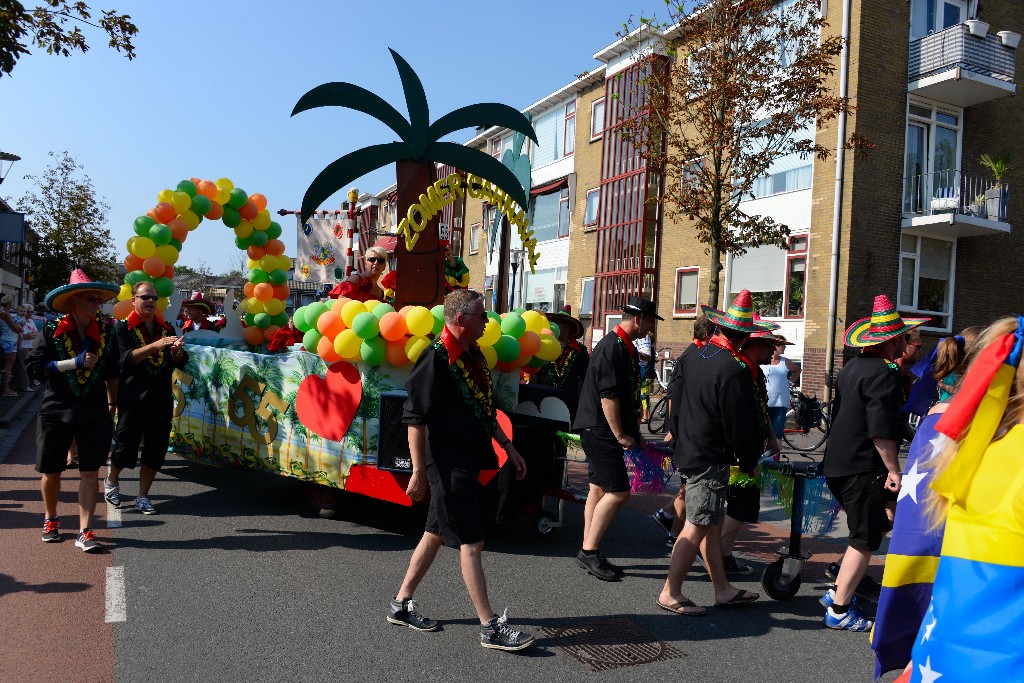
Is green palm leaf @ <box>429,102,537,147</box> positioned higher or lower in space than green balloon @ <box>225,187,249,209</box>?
higher

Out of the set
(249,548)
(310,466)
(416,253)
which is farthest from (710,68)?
(249,548)

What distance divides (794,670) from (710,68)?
37.6 feet

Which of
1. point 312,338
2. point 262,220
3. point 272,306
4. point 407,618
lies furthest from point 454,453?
point 262,220

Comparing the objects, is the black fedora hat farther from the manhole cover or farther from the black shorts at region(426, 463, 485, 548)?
the manhole cover

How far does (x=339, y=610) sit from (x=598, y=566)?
1845 mm

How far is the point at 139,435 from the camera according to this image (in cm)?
682

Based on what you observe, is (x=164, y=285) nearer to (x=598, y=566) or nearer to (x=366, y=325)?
(x=366, y=325)

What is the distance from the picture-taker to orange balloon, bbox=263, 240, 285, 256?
10359mm

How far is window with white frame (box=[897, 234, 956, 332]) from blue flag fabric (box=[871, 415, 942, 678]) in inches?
702

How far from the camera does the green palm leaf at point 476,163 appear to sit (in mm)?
7406

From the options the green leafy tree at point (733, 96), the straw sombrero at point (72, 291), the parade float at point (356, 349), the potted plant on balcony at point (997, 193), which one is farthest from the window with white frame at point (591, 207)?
the straw sombrero at point (72, 291)

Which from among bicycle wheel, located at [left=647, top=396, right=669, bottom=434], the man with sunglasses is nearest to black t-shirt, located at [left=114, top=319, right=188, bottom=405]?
the man with sunglasses

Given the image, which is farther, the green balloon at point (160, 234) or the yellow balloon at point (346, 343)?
the green balloon at point (160, 234)

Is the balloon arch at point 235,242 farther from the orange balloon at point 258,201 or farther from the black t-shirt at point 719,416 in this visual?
the black t-shirt at point 719,416
